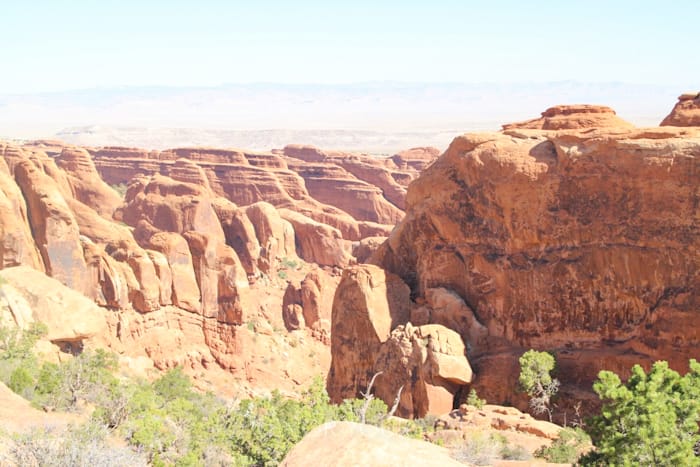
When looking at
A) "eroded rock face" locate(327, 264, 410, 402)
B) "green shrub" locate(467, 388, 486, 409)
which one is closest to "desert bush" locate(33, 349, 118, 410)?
"eroded rock face" locate(327, 264, 410, 402)

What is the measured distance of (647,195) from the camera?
24.1 metres

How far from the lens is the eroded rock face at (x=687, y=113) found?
26.4 meters

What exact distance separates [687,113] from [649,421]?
16.8 metres

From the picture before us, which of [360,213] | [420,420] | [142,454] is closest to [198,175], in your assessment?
[360,213]

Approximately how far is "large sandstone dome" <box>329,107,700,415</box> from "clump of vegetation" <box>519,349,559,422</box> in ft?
4.17

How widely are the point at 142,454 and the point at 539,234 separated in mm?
15719

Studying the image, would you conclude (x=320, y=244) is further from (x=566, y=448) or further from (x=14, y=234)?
(x=566, y=448)

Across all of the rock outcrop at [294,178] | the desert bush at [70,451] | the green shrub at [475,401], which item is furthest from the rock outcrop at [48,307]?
the rock outcrop at [294,178]

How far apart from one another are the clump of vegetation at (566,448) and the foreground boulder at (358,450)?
321 inches

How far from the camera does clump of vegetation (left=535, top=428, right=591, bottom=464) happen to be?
1838 cm

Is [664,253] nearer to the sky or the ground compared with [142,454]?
nearer to the sky

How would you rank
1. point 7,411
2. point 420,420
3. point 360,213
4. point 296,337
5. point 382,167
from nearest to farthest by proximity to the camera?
point 7,411 → point 420,420 → point 296,337 → point 360,213 → point 382,167

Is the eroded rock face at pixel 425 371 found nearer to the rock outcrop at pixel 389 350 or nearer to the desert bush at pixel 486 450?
the rock outcrop at pixel 389 350

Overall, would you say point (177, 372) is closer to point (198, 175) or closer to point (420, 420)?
point (420, 420)
